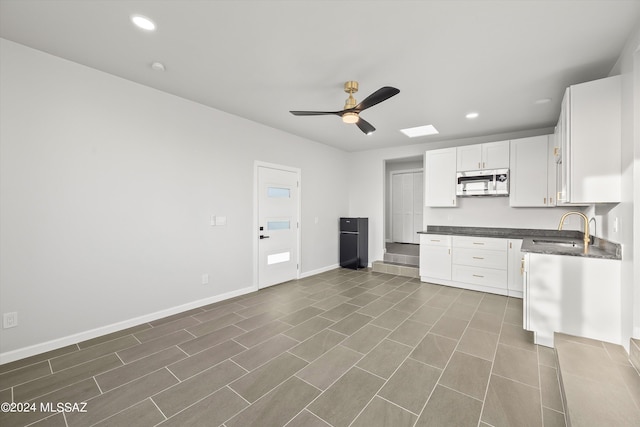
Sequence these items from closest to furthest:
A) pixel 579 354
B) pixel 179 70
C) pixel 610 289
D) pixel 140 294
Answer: pixel 579 354, pixel 610 289, pixel 179 70, pixel 140 294

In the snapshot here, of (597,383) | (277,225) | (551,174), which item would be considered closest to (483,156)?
(551,174)

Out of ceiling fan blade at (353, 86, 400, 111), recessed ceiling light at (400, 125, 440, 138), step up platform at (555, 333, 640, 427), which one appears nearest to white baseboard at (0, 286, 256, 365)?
ceiling fan blade at (353, 86, 400, 111)

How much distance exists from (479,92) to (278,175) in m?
3.14

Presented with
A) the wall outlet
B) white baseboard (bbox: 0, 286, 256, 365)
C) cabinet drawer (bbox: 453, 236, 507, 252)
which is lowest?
white baseboard (bbox: 0, 286, 256, 365)

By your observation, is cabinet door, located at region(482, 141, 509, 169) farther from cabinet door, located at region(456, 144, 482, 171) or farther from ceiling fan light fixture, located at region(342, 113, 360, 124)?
ceiling fan light fixture, located at region(342, 113, 360, 124)

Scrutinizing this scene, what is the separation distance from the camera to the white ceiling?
1.88m

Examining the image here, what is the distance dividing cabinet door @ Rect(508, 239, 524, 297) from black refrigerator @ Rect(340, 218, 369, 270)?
2.68 m

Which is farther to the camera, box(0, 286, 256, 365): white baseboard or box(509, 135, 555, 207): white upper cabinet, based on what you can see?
box(509, 135, 555, 207): white upper cabinet

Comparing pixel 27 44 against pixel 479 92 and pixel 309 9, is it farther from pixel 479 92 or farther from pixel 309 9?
pixel 479 92

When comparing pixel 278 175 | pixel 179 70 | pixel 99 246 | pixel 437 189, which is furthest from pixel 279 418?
pixel 437 189

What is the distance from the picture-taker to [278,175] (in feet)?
15.3

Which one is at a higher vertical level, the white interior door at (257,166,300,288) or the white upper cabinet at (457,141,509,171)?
the white upper cabinet at (457,141,509,171)

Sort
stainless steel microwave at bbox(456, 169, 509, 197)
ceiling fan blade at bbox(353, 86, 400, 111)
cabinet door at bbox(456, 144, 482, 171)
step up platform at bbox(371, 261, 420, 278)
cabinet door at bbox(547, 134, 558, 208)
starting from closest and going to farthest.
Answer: ceiling fan blade at bbox(353, 86, 400, 111), cabinet door at bbox(547, 134, 558, 208), stainless steel microwave at bbox(456, 169, 509, 197), cabinet door at bbox(456, 144, 482, 171), step up platform at bbox(371, 261, 420, 278)

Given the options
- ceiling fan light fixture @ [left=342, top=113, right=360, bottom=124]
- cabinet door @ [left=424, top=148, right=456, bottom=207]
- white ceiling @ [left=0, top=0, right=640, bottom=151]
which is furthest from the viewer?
cabinet door @ [left=424, top=148, right=456, bottom=207]
